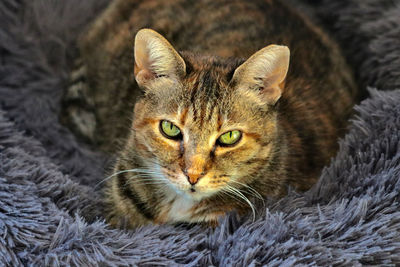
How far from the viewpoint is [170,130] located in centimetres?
127

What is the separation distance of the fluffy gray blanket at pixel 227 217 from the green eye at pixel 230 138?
0.63 feet

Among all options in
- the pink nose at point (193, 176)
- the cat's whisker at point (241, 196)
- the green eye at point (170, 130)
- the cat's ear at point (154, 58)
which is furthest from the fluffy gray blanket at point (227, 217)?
the cat's ear at point (154, 58)

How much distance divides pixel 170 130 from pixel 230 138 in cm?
15

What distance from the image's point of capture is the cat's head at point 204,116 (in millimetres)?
1223

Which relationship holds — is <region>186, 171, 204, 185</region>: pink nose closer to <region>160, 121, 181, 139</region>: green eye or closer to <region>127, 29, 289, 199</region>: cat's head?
<region>127, 29, 289, 199</region>: cat's head

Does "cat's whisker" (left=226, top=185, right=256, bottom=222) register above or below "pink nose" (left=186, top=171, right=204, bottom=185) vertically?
above

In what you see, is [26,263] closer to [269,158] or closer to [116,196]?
[116,196]

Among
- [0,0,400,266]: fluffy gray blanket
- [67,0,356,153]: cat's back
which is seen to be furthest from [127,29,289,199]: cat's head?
[67,0,356,153]: cat's back

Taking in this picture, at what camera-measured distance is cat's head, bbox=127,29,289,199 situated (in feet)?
4.01

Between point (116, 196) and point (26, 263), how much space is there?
388mm

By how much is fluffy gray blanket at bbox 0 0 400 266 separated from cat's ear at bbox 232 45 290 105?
291 millimetres

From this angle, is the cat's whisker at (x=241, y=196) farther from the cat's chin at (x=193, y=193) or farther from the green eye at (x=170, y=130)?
the green eye at (x=170, y=130)

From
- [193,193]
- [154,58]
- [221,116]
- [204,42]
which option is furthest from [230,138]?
[204,42]

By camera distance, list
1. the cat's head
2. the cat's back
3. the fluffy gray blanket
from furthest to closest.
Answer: the cat's back < the cat's head < the fluffy gray blanket
